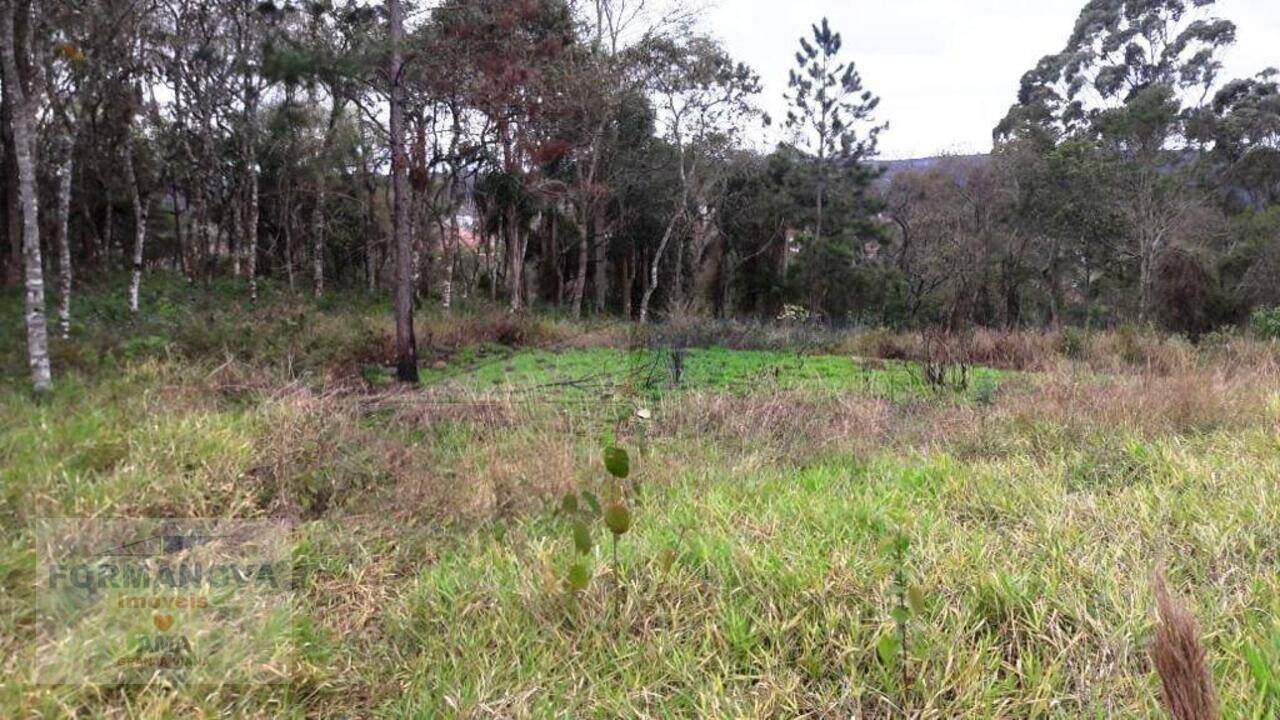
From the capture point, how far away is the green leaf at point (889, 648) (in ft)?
5.98

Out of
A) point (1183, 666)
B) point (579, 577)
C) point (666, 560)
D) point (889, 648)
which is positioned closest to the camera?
point (1183, 666)

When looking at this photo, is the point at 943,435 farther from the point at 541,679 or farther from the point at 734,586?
the point at 541,679

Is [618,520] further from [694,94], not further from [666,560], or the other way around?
[694,94]

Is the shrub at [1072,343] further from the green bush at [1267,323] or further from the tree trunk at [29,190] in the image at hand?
the tree trunk at [29,190]

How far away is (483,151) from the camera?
1620cm

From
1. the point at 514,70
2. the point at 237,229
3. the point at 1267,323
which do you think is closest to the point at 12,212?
the point at 237,229

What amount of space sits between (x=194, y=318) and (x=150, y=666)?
10.3m

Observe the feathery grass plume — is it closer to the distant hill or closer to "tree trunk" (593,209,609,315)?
"tree trunk" (593,209,609,315)

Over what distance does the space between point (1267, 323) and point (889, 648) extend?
1405cm

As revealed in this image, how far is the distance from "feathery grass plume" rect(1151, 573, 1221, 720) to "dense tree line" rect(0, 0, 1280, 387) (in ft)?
25.6

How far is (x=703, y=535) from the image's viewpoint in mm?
2846

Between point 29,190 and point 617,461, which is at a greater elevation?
point 29,190

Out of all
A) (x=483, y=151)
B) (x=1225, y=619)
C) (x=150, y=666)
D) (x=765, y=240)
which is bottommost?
(x=150, y=666)

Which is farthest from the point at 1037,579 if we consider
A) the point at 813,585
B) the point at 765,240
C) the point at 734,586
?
the point at 765,240
